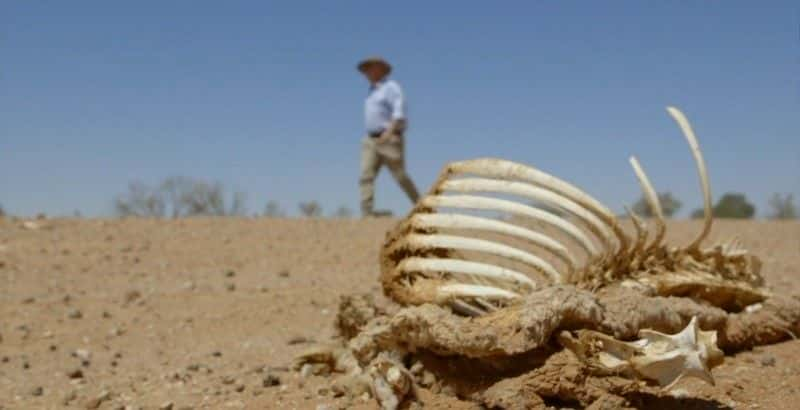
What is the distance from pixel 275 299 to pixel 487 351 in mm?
3501

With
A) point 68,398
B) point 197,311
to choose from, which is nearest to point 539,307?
point 68,398

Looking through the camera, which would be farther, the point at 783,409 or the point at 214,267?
the point at 214,267

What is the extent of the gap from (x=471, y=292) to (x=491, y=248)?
17cm

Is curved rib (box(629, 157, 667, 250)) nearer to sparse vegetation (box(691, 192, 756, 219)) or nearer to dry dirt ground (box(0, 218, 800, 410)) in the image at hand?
dry dirt ground (box(0, 218, 800, 410))

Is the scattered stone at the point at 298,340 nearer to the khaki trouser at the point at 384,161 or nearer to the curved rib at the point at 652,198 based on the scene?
the curved rib at the point at 652,198

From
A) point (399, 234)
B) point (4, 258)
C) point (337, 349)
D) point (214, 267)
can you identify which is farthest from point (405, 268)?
point (4, 258)

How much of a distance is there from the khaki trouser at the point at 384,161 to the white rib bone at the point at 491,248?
5.92 m

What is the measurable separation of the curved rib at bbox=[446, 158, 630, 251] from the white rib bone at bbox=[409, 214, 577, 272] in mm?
173

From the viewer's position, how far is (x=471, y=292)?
327 cm

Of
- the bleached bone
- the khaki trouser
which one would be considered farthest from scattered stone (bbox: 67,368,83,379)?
the khaki trouser

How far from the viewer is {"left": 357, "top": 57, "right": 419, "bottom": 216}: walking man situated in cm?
945

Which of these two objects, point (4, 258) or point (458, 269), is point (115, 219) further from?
point (458, 269)

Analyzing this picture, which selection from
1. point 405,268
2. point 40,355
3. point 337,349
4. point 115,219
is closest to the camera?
point 405,268

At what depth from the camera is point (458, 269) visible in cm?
332
